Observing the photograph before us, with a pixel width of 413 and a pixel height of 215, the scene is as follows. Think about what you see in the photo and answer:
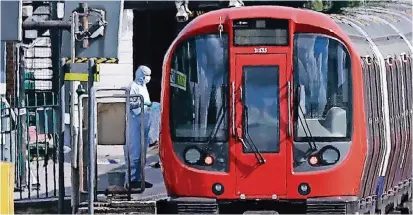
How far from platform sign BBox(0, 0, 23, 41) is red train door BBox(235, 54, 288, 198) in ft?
7.64

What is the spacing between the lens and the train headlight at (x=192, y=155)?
36.0ft

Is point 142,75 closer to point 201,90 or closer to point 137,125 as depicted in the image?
point 137,125

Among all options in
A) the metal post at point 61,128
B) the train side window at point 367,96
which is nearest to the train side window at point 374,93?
the train side window at point 367,96

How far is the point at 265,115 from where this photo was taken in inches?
427

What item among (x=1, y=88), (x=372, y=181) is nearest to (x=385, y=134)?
(x=372, y=181)

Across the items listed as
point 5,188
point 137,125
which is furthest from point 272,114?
point 137,125

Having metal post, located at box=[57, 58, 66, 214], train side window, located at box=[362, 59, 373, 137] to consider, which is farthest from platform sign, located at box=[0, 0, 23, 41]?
train side window, located at box=[362, 59, 373, 137]

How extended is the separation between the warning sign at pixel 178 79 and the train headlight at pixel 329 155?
1.52 meters

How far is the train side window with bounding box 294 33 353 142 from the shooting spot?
10.8 metres

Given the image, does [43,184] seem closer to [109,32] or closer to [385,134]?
[109,32]

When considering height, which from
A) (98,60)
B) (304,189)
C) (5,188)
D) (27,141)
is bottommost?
(27,141)

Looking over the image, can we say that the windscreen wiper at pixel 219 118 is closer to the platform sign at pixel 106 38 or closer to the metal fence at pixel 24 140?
the platform sign at pixel 106 38

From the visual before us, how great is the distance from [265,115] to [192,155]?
84 cm

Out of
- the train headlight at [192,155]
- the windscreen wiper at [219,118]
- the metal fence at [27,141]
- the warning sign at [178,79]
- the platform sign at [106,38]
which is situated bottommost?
the metal fence at [27,141]
